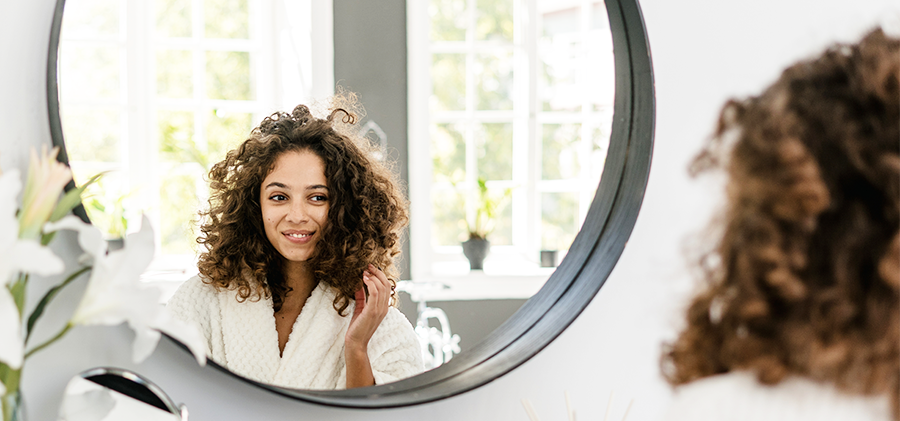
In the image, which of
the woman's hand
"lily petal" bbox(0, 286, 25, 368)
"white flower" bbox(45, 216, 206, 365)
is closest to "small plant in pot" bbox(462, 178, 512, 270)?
the woman's hand

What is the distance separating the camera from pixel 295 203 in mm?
634

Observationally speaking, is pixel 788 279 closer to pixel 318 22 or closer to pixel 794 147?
pixel 794 147

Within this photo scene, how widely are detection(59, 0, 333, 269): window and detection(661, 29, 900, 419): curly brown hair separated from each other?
1.45 ft

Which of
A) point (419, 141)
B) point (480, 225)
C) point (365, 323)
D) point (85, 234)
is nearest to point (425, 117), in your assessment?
point (419, 141)

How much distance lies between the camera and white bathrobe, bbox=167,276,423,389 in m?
0.62

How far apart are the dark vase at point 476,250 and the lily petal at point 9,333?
42cm

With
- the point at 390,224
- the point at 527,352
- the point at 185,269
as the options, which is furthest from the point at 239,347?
the point at 527,352

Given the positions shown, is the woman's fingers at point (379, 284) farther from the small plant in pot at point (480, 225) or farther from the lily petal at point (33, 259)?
the lily petal at point (33, 259)

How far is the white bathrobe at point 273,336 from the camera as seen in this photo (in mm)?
622

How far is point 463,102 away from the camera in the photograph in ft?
2.19

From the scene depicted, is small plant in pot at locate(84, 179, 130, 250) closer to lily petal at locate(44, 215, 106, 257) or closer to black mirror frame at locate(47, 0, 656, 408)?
Answer: lily petal at locate(44, 215, 106, 257)

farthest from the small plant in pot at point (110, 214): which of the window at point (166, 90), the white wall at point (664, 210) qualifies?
the white wall at point (664, 210)

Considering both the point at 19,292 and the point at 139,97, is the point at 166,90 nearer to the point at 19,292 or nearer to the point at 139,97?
the point at 139,97

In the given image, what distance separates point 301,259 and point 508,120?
0.28m
